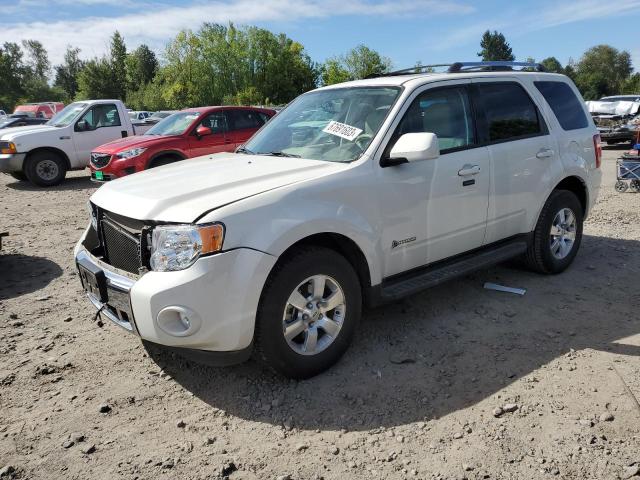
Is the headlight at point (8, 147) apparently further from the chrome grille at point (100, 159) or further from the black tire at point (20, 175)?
the chrome grille at point (100, 159)

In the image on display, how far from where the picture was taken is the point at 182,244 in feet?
9.24

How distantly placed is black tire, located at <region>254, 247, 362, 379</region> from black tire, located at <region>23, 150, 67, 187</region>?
10966 mm

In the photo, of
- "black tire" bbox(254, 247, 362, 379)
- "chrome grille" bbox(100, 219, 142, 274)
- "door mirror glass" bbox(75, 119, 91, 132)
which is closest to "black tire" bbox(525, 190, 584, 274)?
"black tire" bbox(254, 247, 362, 379)

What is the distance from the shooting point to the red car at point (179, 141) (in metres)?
9.86

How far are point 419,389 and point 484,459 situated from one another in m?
0.69

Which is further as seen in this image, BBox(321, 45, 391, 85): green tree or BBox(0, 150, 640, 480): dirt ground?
BBox(321, 45, 391, 85): green tree

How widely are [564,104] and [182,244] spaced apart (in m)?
4.05

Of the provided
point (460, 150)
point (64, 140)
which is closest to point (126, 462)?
point (460, 150)

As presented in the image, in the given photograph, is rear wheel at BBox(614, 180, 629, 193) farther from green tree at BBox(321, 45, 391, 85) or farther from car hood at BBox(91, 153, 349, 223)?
green tree at BBox(321, 45, 391, 85)

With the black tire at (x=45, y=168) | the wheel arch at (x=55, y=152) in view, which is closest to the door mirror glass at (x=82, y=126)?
the wheel arch at (x=55, y=152)

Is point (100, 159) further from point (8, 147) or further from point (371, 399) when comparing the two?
point (371, 399)

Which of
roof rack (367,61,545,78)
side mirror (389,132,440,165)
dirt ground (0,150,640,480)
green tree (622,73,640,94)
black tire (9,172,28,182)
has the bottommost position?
dirt ground (0,150,640,480)

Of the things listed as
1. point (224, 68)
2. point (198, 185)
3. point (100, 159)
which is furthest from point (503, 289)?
point (224, 68)

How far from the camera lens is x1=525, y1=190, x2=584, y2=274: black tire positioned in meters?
4.86
